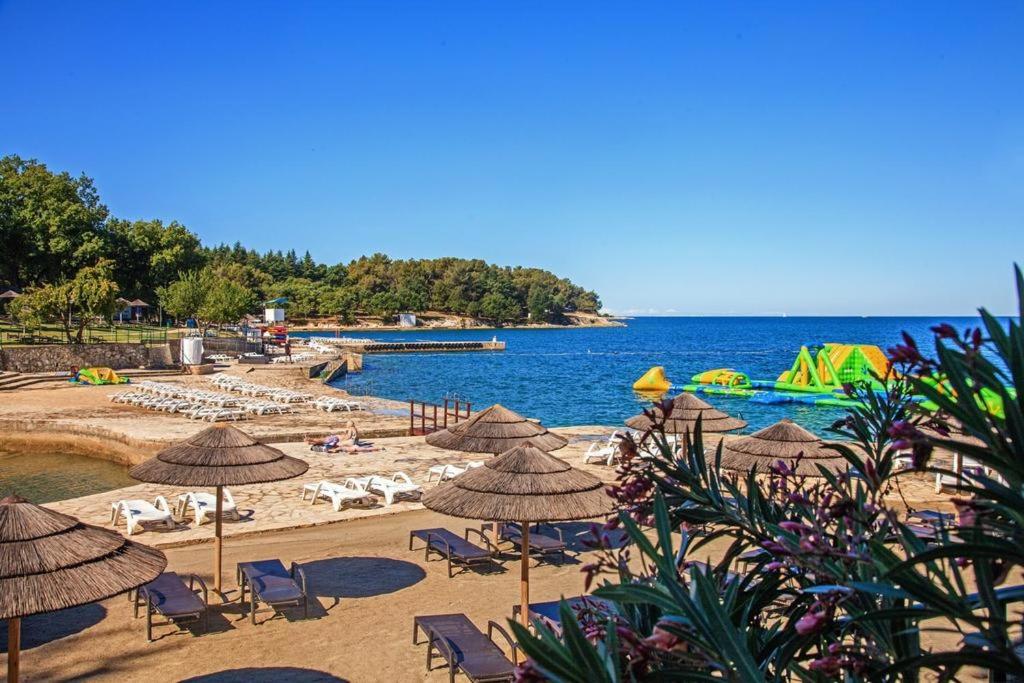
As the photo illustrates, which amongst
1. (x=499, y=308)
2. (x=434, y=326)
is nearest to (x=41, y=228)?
(x=434, y=326)

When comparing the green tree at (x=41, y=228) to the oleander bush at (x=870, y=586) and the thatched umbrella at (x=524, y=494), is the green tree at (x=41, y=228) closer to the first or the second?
the thatched umbrella at (x=524, y=494)

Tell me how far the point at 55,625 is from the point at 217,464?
2.06 metres

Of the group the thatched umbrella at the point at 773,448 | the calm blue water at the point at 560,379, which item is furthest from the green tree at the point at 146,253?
the thatched umbrella at the point at 773,448

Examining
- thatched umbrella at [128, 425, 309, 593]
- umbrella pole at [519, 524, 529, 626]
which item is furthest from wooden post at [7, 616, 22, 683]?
umbrella pole at [519, 524, 529, 626]

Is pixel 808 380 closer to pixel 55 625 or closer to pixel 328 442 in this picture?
pixel 328 442

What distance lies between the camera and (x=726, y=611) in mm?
1776

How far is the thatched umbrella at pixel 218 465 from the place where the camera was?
8234 millimetres

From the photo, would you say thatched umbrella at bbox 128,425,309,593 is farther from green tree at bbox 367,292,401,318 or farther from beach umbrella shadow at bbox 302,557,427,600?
green tree at bbox 367,292,401,318

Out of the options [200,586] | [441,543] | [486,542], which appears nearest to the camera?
[200,586]

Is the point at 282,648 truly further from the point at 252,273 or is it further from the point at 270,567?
the point at 252,273

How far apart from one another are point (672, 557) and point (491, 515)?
543 cm

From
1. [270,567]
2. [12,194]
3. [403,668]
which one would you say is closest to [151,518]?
[270,567]

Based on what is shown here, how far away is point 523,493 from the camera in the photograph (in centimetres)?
722

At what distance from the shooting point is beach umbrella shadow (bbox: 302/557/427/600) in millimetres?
8789
